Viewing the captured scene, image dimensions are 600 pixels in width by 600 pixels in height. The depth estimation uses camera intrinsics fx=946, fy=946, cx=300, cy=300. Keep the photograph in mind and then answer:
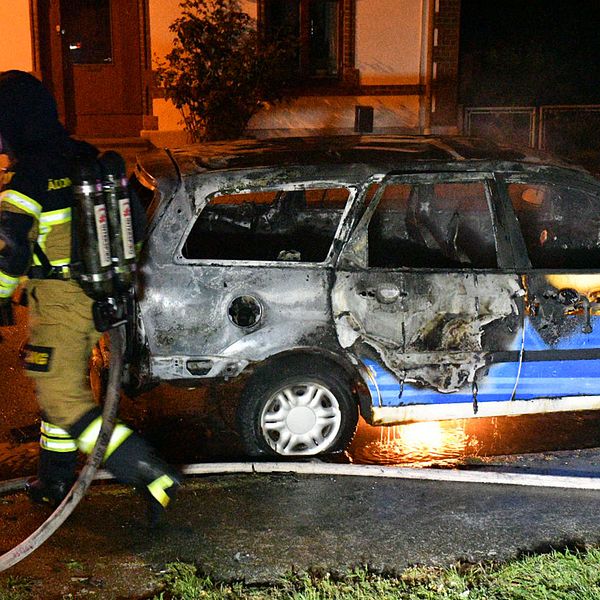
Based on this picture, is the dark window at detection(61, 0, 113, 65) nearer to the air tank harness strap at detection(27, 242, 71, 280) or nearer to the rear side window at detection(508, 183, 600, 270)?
the rear side window at detection(508, 183, 600, 270)

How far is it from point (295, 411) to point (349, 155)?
57.6 inches

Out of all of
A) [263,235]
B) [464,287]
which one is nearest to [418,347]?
[464,287]

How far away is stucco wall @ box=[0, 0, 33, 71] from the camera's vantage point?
13758mm

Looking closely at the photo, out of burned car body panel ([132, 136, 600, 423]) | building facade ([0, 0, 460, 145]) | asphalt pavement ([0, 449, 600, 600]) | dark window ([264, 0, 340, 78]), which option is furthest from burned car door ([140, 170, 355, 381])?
dark window ([264, 0, 340, 78])

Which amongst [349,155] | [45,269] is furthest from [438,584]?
[349,155]

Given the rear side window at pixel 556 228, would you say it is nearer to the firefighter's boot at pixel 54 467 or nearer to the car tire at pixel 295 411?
the car tire at pixel 295 411

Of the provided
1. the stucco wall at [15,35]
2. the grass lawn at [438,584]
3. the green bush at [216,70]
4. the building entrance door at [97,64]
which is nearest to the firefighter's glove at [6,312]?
the grass lawn at [438,584]

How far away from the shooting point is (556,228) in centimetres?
615

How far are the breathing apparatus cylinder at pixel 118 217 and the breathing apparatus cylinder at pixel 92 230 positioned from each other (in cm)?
3

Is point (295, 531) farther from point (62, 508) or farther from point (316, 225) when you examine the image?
point (316, 225)

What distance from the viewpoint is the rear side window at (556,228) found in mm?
5676

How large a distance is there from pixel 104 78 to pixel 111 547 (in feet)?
37.9

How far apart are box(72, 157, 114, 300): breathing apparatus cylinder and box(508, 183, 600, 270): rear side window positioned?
2663mm

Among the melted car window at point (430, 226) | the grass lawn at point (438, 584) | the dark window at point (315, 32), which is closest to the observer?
the grass lawn at point (438, 584)
